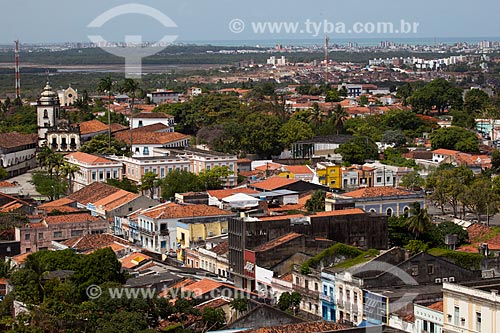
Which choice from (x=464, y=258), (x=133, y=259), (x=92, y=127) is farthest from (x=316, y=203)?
(x=92, y=127)

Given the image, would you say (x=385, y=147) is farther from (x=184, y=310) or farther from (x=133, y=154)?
(x=184, y=310)

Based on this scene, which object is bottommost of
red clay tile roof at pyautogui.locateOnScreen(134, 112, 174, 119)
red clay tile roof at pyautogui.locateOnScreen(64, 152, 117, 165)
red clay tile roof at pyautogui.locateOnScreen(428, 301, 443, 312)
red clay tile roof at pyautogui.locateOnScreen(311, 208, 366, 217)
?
red clay tile roof at pyautogui.locateOnScreen(428, 301, 443, 312)

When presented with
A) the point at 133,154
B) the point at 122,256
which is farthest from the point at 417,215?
the point at 133,154

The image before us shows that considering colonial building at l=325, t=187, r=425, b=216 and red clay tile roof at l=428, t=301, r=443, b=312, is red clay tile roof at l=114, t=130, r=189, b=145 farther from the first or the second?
red clay tile roof at l=428, t=301, r=443, b=312

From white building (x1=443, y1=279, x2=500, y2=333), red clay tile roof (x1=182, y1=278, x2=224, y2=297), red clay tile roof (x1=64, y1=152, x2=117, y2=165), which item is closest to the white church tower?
red clay tile roof (x1=64, y1=152, x2=117, y2=165)

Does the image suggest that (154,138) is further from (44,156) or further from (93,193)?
(93,193)

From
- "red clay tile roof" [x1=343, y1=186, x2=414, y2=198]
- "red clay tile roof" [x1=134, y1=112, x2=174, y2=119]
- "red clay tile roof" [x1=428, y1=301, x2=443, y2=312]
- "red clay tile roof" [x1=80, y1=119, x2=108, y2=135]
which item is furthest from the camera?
"red clay tile roof" [x1=134, y1=112, x2=174, y2=119]
